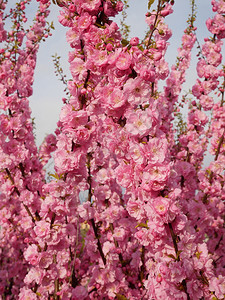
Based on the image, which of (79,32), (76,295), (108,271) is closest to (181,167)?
(108,271)

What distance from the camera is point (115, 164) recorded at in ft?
13.0

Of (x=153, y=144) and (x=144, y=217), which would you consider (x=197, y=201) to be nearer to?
(x=144, y=217)

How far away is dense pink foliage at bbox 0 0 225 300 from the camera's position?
1.75m

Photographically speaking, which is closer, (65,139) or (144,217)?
(144,217)

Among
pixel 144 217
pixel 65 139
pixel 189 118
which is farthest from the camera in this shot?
pixel 189 118

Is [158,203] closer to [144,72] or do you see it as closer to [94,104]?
[144,72]

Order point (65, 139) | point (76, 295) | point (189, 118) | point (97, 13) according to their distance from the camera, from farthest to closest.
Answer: point (189, 118), point (76, 295), point (65, 139), point (97, 13)

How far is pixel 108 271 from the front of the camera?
10.7ft

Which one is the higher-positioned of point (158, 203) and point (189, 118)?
point (189, 118)

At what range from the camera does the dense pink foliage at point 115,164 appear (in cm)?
175

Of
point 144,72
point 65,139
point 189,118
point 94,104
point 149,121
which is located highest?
point 189,118

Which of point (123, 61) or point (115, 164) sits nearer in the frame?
point (123, 61)

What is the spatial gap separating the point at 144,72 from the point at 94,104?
0.68 metres

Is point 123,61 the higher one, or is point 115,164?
point 115,164
